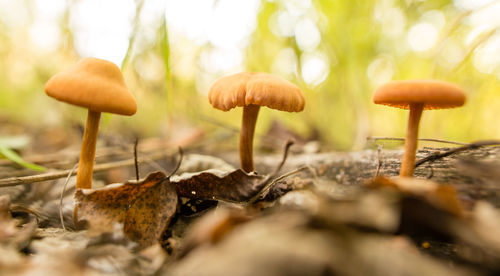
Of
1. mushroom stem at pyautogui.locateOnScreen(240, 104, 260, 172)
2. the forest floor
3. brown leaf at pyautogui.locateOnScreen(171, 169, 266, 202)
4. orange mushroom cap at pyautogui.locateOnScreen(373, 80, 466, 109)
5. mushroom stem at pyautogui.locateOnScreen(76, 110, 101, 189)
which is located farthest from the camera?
mushroom stem at pyautogui.locateOnScreen(240, 104, 260, 172)

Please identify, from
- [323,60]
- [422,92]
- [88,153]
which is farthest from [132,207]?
[323,60]

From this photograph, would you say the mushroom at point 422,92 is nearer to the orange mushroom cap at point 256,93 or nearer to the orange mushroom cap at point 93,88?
the orange mushroom cap at point 256,93

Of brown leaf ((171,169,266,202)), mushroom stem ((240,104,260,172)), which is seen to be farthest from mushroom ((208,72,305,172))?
brown leaf ((171,169,266,202))

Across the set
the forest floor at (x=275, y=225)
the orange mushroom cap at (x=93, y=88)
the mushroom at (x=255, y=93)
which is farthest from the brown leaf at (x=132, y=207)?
the mushroom at (x=255, y=93)

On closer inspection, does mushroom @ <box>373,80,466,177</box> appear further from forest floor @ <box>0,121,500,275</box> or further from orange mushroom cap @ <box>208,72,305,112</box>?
orange mushroom cap @ <box>208,72,305,112</box>

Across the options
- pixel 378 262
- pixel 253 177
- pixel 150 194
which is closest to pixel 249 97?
pixel 253 177

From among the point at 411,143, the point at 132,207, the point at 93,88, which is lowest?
the point at 132,207

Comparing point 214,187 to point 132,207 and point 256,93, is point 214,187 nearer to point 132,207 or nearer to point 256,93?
point 132,207
